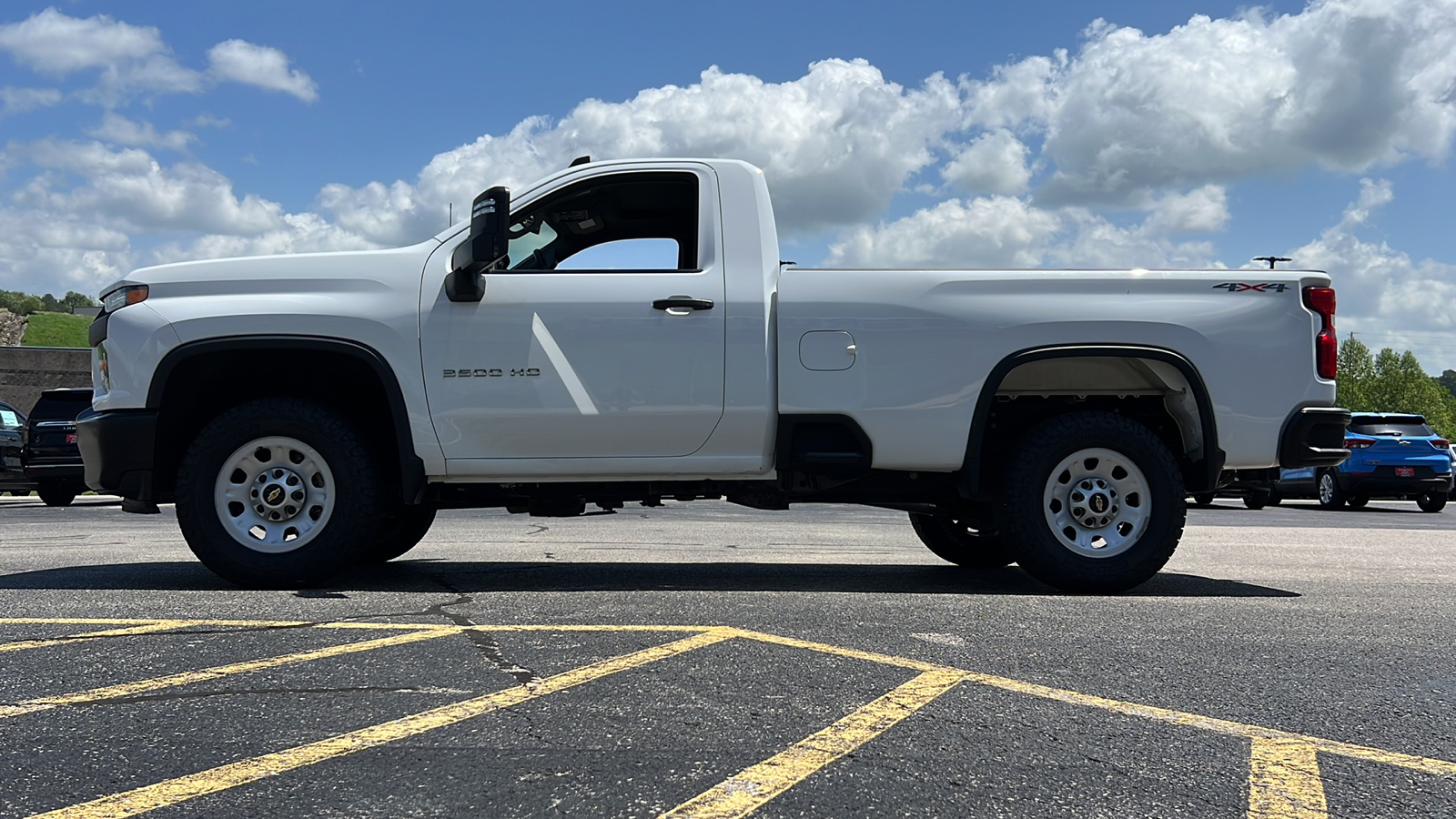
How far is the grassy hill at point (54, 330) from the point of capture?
10075cm

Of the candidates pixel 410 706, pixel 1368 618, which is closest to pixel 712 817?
pixel 410 706

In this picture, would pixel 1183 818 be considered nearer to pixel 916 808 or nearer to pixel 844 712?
pixel 916 808

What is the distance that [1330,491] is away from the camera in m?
18.0

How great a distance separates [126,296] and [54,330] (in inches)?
4637

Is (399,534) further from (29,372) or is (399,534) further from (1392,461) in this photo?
(29,372)

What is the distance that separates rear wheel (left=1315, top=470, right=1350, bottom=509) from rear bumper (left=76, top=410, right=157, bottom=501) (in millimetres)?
Answer: 17908

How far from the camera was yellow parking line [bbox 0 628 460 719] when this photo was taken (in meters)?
2.99

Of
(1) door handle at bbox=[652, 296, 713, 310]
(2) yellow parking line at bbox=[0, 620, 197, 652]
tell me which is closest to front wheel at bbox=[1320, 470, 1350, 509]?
(1) door handle at bbox=[652, 296, 713, 310]

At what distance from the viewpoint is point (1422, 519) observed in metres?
15.1

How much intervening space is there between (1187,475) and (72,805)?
527cm

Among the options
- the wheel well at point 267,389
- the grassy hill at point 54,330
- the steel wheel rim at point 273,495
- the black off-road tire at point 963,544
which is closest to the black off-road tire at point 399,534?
the wheel well at point 267,389

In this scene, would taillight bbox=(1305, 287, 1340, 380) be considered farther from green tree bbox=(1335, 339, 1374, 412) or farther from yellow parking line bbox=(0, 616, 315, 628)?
green tree bbox=(1335, 339, 1374, 412)

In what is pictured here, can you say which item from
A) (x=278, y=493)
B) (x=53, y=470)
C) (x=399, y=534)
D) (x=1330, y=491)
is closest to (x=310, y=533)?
(x=278, y=493)

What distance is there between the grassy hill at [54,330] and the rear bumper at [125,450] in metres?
110
